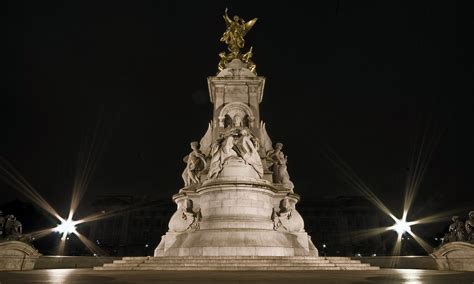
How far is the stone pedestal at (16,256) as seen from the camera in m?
14.7

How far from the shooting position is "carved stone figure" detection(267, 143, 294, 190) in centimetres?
2001

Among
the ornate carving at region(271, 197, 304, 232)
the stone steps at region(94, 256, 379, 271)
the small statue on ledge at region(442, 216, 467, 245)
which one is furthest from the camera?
the ornate carving at region(271, 197, 304, 232)

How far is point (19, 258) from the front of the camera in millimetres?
15047

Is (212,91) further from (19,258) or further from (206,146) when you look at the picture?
(19,258)

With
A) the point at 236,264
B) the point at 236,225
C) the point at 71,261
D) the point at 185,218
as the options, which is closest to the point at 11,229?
the point at 71,261

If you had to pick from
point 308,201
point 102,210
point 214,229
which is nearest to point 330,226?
point 308,201

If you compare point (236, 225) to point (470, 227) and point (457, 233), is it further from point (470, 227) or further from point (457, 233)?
point (470, 227)

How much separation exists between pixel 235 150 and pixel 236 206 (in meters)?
2.97

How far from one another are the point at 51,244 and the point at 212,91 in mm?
45792

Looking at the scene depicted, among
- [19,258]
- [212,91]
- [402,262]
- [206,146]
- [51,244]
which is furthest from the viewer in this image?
[51,244]

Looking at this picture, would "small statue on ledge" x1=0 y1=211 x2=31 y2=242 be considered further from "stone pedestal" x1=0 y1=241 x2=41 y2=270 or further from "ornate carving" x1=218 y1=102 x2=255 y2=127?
"ornate carving" x1=218 y1=102 x2=255 y2=127

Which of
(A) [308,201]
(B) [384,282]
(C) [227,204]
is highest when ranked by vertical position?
(A) [308,201]

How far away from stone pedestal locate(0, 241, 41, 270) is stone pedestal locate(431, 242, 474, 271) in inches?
701

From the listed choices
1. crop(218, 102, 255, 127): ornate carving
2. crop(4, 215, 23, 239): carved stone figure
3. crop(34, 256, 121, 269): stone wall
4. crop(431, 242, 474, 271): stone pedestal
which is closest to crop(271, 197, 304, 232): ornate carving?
crop(218, 102, 255, 127): ornate carving
